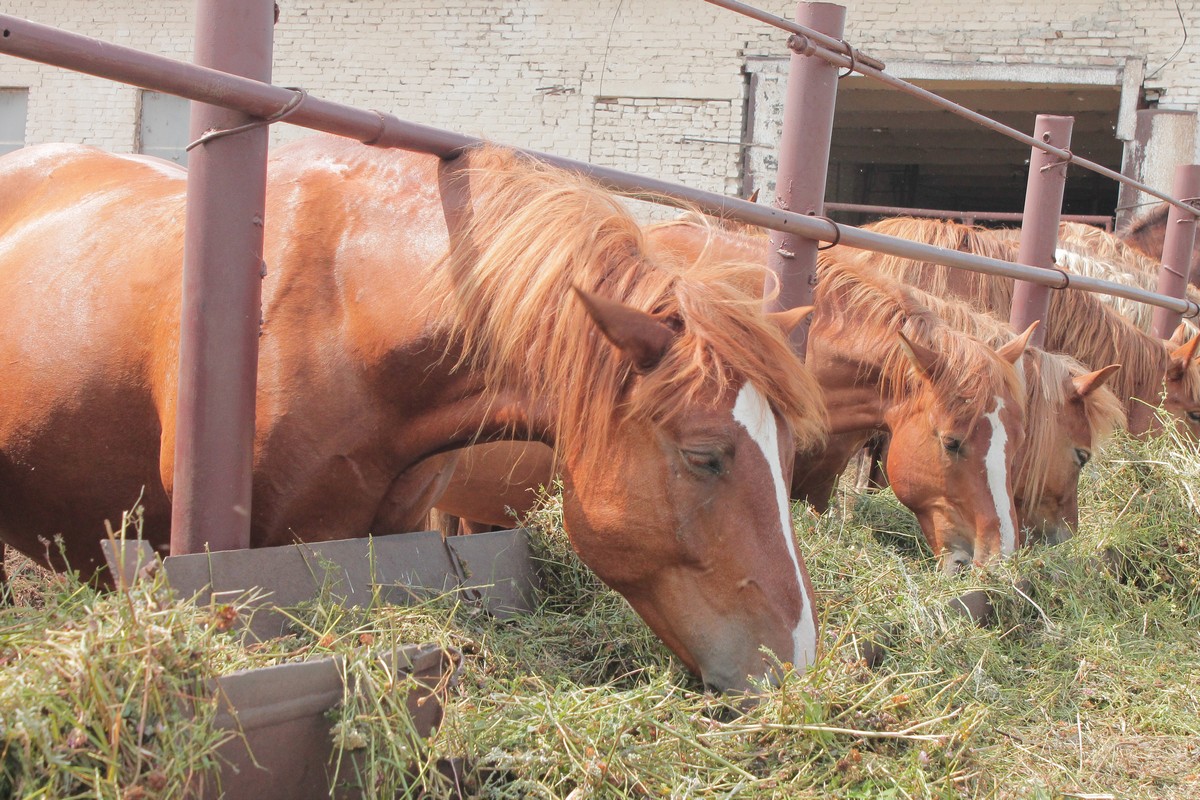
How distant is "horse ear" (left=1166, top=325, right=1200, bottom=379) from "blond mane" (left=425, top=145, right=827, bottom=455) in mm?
4665

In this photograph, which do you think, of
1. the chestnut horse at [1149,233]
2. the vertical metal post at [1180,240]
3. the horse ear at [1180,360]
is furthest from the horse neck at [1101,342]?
the chestnut horse at [1149,233]

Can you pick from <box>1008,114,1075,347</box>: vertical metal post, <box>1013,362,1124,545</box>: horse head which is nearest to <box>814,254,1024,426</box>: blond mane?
<box>1013,362,1124,545</box>: horse head

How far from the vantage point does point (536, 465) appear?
139 inches

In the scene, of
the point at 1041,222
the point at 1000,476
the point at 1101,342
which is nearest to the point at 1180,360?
Answer: the point at 1101,342

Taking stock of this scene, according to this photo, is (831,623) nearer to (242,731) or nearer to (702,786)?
(702,786)

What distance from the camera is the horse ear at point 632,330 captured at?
6.24 feet

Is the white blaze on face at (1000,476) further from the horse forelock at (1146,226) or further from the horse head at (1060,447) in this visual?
the horse forelock at (1146,226)

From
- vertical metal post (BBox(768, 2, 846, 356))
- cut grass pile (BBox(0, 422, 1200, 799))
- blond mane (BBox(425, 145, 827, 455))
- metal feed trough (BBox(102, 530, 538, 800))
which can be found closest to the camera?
cut grass pile (BBox(0, 422, 1200, 799))

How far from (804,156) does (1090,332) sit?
11.3 ft

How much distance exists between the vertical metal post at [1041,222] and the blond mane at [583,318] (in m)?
2.91

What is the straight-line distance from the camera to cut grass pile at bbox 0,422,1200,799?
1.23 meters

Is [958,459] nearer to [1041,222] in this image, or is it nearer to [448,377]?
[1041,222]

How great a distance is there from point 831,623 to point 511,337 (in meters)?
1.05

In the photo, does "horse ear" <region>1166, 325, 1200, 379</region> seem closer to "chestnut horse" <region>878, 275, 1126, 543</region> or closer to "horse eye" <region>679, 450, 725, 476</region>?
"chestnut horse" <region>878, 275, 1126, 543</region>
